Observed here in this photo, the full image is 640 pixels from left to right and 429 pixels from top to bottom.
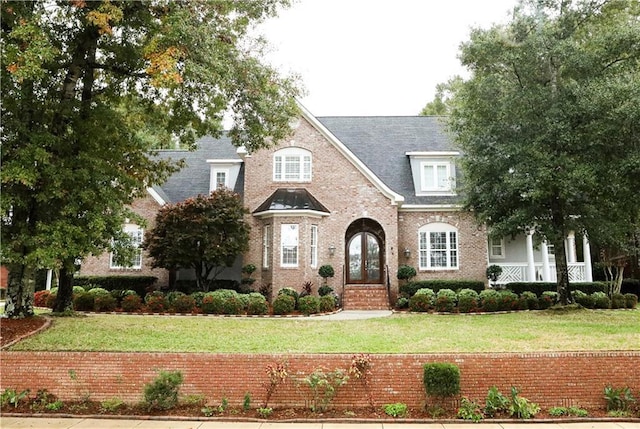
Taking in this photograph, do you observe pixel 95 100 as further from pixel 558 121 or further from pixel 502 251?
pixel 502 251

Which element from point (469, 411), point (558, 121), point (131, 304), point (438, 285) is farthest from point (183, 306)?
point (558, 121)

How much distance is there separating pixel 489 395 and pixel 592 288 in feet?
49.7

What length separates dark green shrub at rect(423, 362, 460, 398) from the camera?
28.2ft

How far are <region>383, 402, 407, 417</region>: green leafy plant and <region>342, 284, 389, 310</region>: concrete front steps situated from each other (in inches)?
429

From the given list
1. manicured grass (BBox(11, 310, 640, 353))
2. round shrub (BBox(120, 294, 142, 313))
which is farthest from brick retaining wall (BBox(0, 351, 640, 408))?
round shrub (BBox(120, 294, 142, 313))

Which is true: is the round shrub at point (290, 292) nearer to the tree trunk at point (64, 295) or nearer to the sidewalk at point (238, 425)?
the tree trunk at point (64, 295)

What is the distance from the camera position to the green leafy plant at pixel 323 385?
865cm

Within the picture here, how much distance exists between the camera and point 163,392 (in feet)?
28.0

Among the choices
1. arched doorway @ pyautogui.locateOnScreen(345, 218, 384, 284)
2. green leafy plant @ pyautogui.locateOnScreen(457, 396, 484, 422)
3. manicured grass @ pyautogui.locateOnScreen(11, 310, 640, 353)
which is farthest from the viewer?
arched doorway @ pyautogui.locateOnScreen(345, 218, 384, 284)

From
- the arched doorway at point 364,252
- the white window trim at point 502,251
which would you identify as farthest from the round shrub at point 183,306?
the white window trim at point 502,251

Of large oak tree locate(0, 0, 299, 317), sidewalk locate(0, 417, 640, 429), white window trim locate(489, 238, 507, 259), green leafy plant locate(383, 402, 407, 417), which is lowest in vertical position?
sidewalk locate(0, 417, 640, 429)

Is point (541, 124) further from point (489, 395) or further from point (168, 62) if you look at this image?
point (168, 62)

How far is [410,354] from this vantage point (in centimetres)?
928

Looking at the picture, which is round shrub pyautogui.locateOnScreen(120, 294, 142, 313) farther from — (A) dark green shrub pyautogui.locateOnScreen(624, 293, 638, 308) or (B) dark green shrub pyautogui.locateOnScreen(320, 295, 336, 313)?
(A) dark green shrub pyautogui.locateOnScreen(624, 293, 638, 308)
